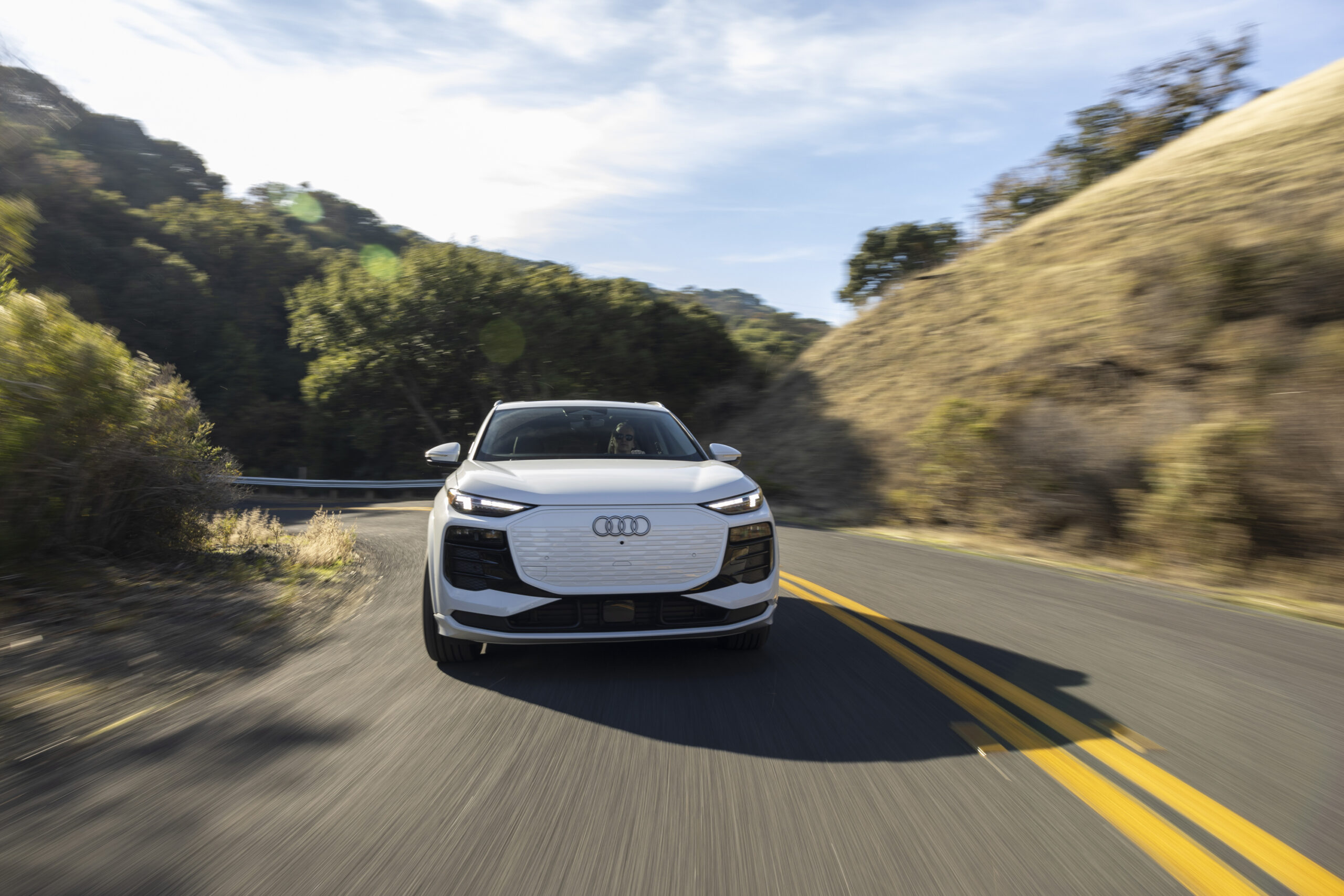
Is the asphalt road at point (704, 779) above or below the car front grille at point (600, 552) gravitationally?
below

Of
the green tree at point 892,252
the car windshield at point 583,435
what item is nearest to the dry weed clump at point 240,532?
the car windshield at point 583,435

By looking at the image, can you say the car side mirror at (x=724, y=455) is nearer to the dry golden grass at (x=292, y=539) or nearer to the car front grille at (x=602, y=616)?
the car front grille at (x=602, y=616)

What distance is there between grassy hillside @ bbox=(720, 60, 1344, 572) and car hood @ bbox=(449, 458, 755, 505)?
6.07m

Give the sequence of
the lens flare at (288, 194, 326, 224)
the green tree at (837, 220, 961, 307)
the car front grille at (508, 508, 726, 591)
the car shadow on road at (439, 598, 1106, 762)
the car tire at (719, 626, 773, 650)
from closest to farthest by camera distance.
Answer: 1. the car shadow on road at (439, 598, 1106, 762)
2. the car front grille at (508, 508, 726, 591)
3. the car tire at (719, 626, 773, 650)
4. the green tree at (837, 220, 961, 307)
5. the lens flare at (288, 194, 326, 224)

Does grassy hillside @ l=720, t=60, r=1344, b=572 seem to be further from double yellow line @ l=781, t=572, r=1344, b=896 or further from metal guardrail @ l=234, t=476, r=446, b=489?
metal guardrail @ l=234, t=476, r=446, b=489

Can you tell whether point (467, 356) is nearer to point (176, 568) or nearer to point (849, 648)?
point (176, 568)

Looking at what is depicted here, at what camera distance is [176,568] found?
8.12 m

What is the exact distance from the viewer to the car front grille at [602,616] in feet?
14.6

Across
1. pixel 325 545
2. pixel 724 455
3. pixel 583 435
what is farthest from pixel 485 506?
pixel 325 545

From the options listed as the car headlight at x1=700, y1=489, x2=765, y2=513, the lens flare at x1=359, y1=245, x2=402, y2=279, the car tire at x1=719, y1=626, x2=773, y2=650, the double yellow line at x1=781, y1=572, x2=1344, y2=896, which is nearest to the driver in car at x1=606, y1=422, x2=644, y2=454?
the car headlight at x1=700, y1=489, x2=765, y2=513

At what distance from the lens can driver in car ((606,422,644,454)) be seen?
6.13 meters

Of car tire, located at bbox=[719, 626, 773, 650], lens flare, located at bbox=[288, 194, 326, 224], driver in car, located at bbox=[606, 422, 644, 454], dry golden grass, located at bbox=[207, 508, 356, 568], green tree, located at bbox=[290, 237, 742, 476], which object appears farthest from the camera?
lens flare, located at bbox=[288, 194, 326, 224]

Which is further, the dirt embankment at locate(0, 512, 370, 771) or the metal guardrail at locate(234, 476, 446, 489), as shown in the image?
the metal guardrail at locate(234, 476, 446, 489)

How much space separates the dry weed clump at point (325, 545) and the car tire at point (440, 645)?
5083 mm
